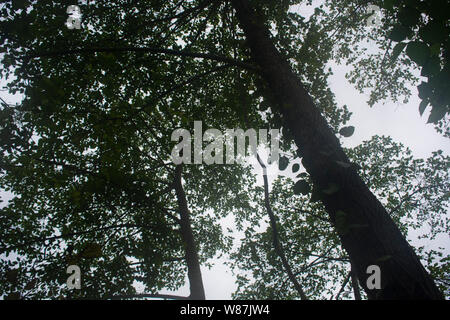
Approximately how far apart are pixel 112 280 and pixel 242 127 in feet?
17.9

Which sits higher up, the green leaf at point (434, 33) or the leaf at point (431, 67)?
the green leaf at point (434, 33)

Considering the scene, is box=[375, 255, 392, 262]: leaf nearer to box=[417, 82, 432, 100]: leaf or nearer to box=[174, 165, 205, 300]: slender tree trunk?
box=[417, 82, 432, 100]: leaf

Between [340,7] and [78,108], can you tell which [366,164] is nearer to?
[340,7]

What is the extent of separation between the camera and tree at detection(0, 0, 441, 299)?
6.36 ft

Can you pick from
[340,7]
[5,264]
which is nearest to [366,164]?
[340,7]

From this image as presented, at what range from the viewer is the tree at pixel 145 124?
1.94m

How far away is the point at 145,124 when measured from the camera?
6.55 m

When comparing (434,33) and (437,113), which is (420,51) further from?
(437,113)

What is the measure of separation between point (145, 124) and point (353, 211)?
6000mm

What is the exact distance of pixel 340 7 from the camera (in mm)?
7895

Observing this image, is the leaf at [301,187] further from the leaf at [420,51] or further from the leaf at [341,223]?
the leaf at [420,51]

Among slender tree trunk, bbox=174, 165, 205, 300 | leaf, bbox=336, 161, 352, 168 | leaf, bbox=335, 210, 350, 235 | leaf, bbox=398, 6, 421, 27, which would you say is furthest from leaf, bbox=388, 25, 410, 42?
slender tree trunk, bbox=174, 165, 205, 300

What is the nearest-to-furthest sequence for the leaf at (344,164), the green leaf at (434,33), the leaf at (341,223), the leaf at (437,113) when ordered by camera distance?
the green leaf at (434,33), the leaf at (437,113), the leaf at (341,223), the leaf at (344,164)

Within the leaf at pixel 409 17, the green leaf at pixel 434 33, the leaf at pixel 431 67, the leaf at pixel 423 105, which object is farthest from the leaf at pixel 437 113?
the leaf at pixel 409 17
